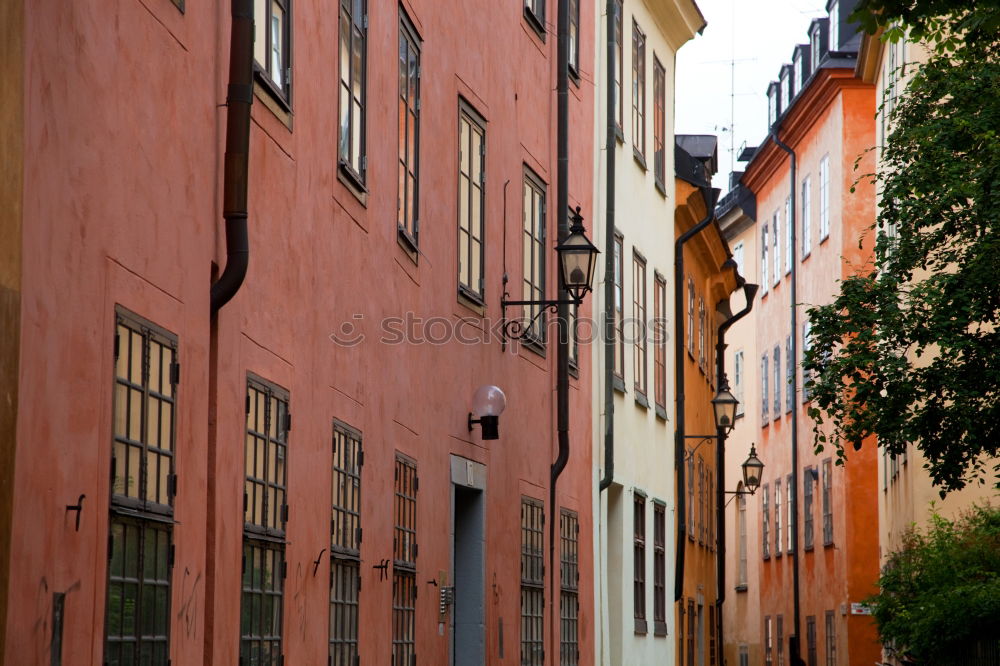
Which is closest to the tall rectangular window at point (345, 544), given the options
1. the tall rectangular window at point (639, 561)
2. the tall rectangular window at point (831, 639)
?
the tall rectangular window at point (639, 561)

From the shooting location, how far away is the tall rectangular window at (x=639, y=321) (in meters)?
22.9

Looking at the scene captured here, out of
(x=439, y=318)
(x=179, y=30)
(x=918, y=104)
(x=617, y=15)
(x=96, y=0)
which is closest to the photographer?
(x=96, y=0)

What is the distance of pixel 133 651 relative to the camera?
6.79 m

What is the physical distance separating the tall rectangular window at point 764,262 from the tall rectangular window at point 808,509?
6959 millimetres

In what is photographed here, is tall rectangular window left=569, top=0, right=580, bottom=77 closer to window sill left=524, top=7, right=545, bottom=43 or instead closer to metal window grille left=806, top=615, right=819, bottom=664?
window sill left=524, top=7, right=545, bottom=43

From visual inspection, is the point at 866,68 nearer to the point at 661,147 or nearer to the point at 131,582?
the point at 661,147

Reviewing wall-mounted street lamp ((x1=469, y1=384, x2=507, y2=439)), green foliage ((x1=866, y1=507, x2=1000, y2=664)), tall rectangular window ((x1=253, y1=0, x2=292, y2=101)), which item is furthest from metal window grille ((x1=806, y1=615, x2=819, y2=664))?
tall rectangular window ((x1=253, y1=0, x2=292, y2=101))

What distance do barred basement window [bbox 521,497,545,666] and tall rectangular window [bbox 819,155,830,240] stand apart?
2177 centimetres

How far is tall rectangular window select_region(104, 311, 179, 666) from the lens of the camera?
6617 mm

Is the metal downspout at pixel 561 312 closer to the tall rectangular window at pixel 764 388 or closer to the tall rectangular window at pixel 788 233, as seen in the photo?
the tall rectangular window at pixel 788 233

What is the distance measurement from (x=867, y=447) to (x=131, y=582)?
30.7m

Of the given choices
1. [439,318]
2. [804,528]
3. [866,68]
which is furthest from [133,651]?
[804,528]

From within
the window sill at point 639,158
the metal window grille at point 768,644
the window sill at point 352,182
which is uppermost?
the window sill at point 639,158

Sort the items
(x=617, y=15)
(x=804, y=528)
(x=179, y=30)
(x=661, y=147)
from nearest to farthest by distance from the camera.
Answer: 1. (x=179, y=30)
2. (x=617, y=15)
3. (x=661, y=147)
4. (x=804, y=528)
